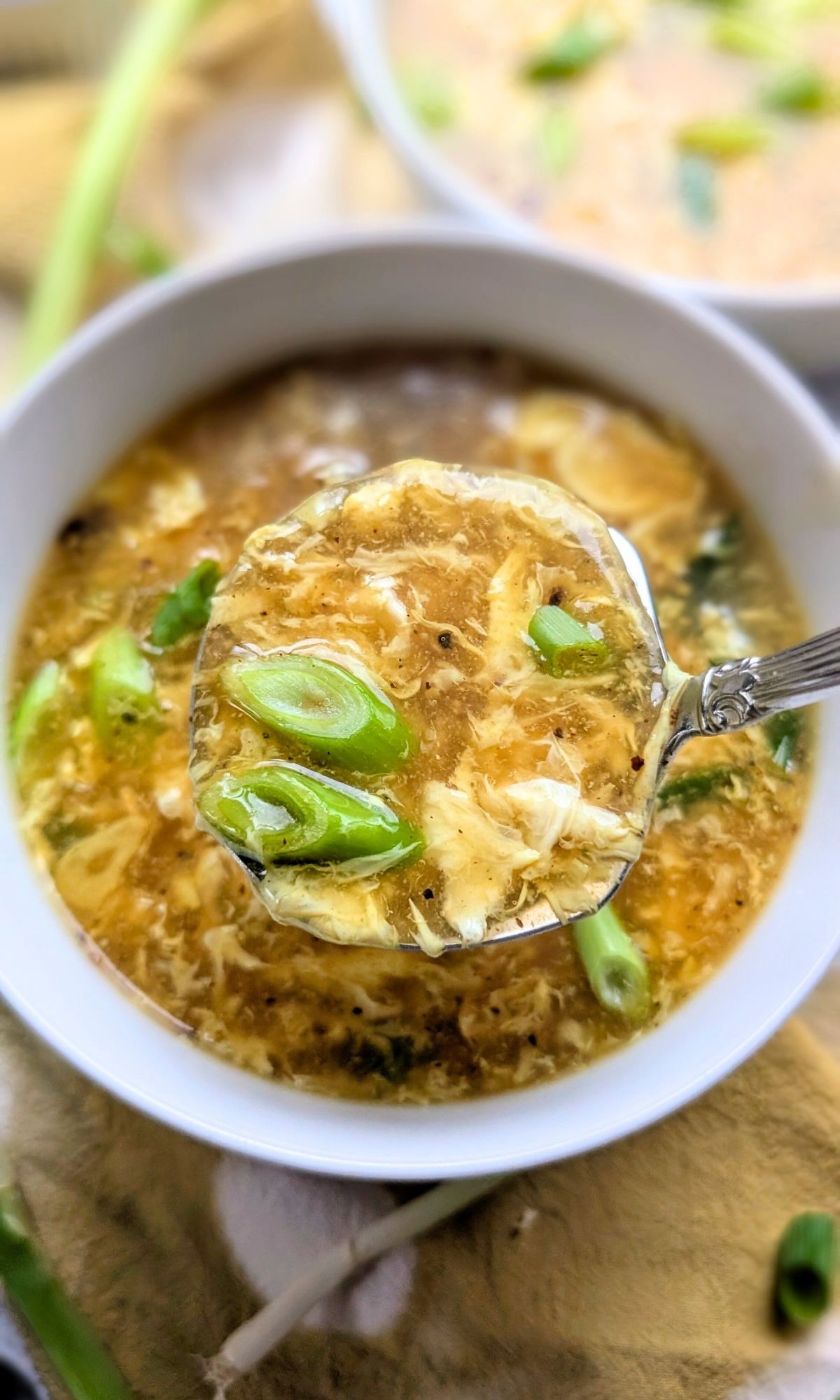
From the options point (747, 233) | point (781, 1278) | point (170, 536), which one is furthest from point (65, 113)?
point (781, 1278)

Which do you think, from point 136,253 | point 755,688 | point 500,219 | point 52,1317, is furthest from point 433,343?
point 52,1317

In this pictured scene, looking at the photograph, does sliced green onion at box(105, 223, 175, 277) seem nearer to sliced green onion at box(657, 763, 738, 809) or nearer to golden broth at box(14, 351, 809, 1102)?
golden broth at box(14, 351, 809, 1102)

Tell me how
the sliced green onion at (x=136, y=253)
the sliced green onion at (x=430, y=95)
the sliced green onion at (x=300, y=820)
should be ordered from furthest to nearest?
Answer: 1. the sliced green onion at (x=430, y=95)
2. the sliced green onion at (x=136, y=253)
3. the sliced green onion at (x=300, y=820)

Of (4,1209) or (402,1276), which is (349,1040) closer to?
(402,1276)

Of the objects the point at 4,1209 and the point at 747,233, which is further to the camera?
the point at 747,233

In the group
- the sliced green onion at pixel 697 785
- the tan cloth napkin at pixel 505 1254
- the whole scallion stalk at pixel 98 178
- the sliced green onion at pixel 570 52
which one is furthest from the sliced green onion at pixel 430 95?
the tan cloth napkin at pixel 505 1254

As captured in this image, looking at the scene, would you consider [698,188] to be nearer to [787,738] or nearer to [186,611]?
[787,738]

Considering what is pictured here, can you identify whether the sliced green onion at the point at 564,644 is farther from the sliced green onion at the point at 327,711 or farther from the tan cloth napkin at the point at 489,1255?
the tan cloth napkin at the point at 489,1255
